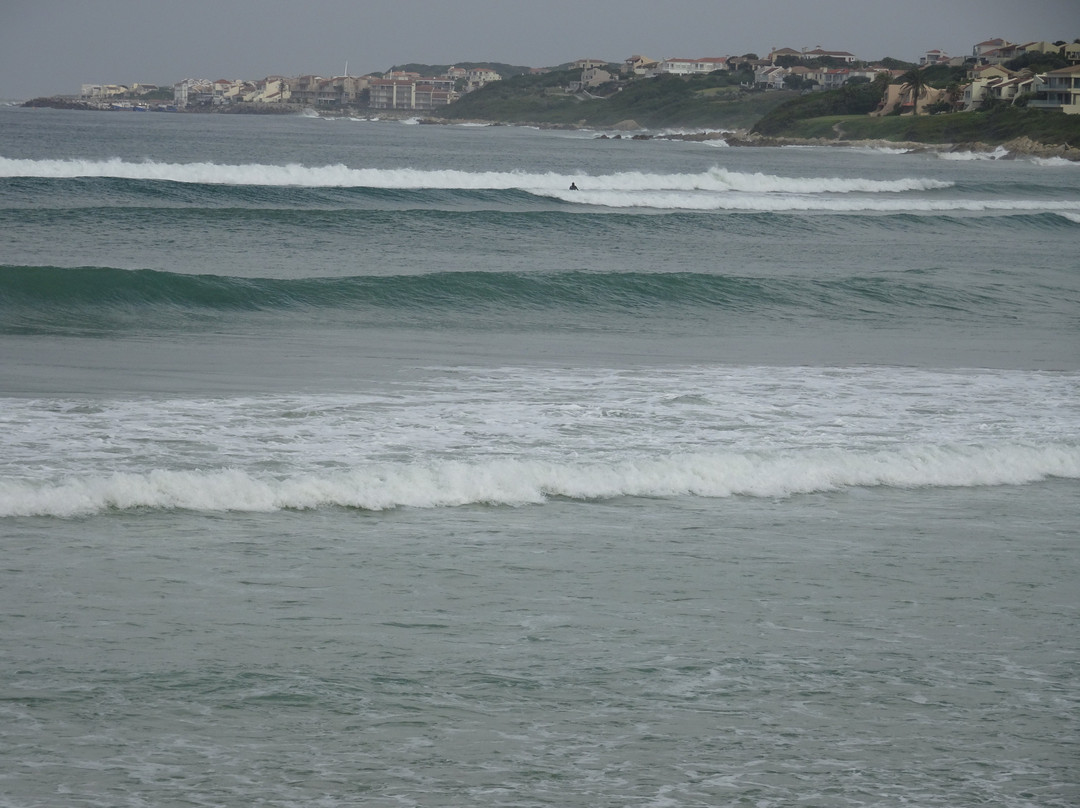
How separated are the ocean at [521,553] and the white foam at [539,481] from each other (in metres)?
0.03

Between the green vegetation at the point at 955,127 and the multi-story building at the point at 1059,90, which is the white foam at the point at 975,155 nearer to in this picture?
the green vegetation at the point at 955,127

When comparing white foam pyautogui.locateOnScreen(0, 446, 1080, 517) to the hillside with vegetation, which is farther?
the hillside with vegetation

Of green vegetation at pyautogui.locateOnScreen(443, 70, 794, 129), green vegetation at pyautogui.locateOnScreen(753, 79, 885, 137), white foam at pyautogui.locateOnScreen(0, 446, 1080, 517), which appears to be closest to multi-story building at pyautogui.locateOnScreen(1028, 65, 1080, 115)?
green vegetation at pyautogui.locateOnScreen(753, 79, 885, 137)

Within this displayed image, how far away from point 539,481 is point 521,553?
1.33 metres

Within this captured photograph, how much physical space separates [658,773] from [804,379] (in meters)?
8.33

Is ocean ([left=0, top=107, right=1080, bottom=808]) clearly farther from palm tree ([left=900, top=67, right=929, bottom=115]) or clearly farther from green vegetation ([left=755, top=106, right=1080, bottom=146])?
palm tree ([left=900, top=67, right=929, bottom=115])

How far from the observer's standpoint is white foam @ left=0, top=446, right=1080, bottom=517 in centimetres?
692

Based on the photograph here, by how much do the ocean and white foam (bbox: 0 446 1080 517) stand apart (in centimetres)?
3

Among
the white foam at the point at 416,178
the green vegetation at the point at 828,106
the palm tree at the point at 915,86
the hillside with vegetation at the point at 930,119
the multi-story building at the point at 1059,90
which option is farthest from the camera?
the palm tree at the point at 915,86

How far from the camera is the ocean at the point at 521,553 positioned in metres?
4.14

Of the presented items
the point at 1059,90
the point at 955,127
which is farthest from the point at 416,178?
the point at 1059,90

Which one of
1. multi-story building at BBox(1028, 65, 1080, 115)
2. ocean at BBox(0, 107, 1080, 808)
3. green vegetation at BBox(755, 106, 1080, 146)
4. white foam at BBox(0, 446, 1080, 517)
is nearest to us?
ocean at BBox(0, 107, 1080, 808)

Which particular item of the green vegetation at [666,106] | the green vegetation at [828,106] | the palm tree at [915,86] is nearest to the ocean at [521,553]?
the green vegetation at [828,106]

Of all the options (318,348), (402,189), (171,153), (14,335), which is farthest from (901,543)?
(171,153)
